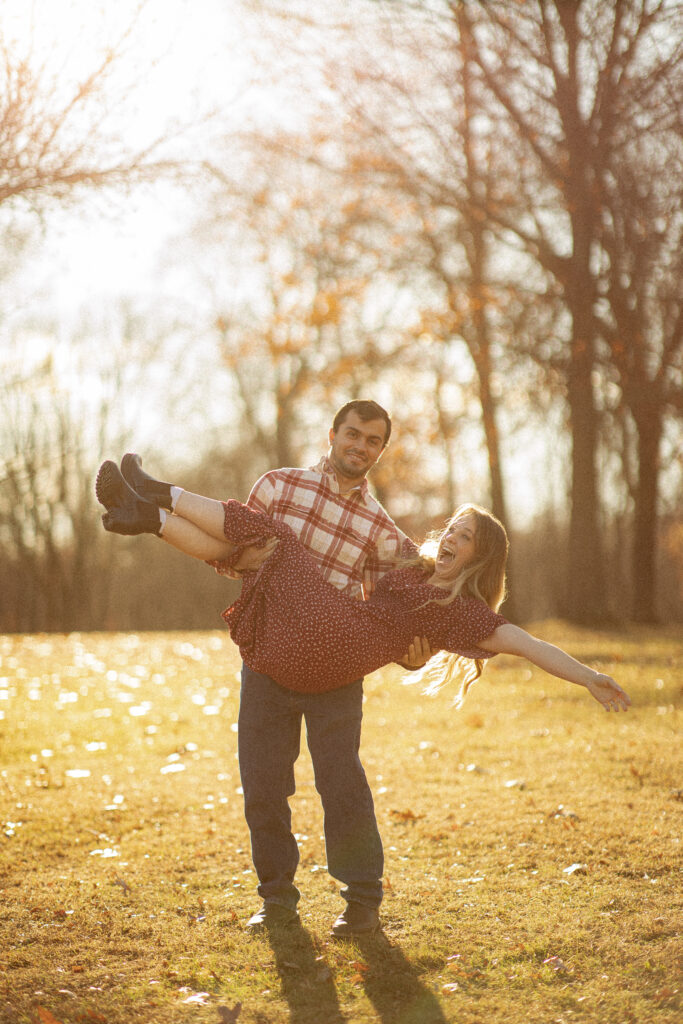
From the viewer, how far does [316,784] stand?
176 inches

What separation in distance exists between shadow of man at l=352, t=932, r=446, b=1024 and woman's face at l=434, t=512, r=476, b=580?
1583 millimetres

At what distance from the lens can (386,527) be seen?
4660 millimetres

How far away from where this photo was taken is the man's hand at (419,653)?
4359 millimetres

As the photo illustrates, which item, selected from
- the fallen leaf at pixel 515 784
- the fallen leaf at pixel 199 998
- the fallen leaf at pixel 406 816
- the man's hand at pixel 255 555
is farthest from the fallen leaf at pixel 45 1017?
the fallen leaf at pixel 515 784

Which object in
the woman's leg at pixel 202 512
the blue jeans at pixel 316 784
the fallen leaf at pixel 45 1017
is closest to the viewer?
the fallen leaf at pixel 45 1017

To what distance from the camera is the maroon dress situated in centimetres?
424

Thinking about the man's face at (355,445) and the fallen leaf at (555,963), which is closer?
the fallen leaf at (555,963)

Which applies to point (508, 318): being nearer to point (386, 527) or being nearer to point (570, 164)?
point (570, 164)

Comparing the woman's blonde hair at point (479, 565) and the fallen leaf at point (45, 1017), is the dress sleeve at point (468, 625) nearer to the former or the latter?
the woman's blonde hair at point (479, 565)

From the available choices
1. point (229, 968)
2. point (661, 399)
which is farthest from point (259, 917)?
point (661, 399)

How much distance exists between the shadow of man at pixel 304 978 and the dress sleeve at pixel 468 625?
138 cm

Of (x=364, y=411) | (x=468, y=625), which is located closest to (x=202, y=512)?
(x=364, y=411)

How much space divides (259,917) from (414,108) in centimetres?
1272

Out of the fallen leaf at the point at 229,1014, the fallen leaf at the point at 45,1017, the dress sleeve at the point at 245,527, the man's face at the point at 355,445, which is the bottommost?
the fallen leaf at the point at 229,1014
